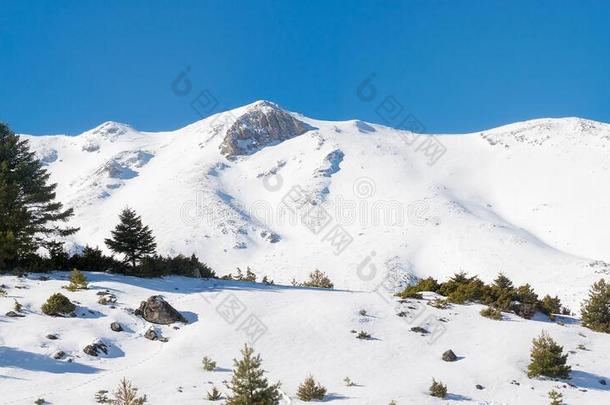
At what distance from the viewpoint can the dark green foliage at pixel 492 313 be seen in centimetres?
2592

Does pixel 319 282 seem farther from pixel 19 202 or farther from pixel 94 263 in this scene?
pixel 19 202

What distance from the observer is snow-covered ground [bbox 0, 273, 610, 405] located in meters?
17.4

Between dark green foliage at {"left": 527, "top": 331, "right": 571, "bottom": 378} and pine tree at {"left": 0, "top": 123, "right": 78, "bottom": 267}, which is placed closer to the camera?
dark green foliage at {"left": 527, "top": 331, "right": 571, "bottom": 378}

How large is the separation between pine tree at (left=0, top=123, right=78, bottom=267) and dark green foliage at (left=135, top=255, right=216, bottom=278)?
596 centimetres

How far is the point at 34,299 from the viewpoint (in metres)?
22.4

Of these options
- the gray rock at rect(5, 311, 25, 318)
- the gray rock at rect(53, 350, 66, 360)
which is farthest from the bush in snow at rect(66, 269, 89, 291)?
the gray rock at rect(53, 350, 66, 360)

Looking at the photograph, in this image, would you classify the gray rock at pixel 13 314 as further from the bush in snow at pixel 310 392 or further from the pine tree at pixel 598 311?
the pine tree at pixel 598 311

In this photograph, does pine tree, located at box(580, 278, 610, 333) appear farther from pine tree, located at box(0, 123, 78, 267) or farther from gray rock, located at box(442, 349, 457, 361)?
pine tree, located at box(0, 123, 78, 267)

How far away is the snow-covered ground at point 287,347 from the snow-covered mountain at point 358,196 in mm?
41520

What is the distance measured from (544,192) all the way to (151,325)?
11187 centimetres

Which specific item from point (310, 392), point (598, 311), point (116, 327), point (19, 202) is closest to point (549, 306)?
point (598, 311)

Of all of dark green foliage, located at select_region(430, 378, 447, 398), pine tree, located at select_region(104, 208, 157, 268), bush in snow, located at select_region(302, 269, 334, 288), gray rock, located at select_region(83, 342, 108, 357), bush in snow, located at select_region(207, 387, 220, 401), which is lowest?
bush in snow, located at select_region(207, 387, 220, 401)

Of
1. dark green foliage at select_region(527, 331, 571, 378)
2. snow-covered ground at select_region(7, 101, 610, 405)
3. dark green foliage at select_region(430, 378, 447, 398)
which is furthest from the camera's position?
dark green foliage at select_region(527, 331, 571, 378)

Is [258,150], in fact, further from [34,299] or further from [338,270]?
[34,299]
